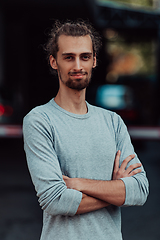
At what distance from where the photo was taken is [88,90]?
49.8ft

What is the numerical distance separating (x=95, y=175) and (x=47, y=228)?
40 cm

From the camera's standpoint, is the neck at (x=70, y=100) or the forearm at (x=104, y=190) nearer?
the forearm at (x=104, y=190)

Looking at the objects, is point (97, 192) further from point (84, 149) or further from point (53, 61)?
point (53, 61)

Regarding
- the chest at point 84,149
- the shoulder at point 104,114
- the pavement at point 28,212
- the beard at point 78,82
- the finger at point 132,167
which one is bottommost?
the pavement at point 28,212

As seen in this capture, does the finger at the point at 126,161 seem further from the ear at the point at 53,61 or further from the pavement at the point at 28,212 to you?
the pavement at the point at 28,212

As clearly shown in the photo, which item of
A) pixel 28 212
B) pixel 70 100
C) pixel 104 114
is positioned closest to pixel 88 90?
pixel 28 212

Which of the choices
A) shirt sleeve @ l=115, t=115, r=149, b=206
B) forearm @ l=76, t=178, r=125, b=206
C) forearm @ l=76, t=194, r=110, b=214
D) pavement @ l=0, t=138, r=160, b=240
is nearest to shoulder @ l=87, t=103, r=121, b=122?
shirt sleeve @ l=115, t=115, r=149, b=206

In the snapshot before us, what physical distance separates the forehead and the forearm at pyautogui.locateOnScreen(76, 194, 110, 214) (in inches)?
32.3

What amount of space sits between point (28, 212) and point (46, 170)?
11.6ft

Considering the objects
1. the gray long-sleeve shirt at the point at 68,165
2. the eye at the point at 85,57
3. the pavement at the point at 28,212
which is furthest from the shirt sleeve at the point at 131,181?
the pavement at the point at 28,212

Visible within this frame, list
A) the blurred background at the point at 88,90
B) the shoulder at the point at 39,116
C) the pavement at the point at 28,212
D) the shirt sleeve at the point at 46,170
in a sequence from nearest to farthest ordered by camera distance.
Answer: the shirt sleeve at the point at 46,170 < the shoulder at the point at 39,116 < the pavement at the point at 28,212 < the blurred background at the point at 88,90

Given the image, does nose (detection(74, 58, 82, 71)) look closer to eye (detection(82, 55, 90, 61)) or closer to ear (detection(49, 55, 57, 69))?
eye (detection(82, 55, 90, 61))

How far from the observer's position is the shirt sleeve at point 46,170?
6.36 ft

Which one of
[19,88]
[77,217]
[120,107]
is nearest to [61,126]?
[77,217]
